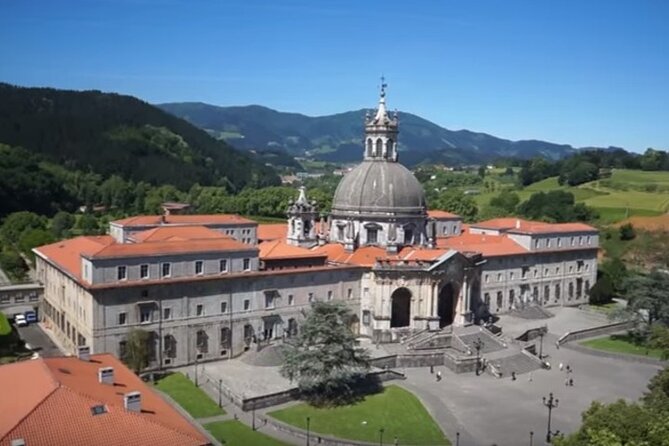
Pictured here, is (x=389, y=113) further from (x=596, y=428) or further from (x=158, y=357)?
(x=596, y=428)

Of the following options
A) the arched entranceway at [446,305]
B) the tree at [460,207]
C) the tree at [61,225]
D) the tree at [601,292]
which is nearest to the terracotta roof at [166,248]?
the arched entranceway at [446,305]

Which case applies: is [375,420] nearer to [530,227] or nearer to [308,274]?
[308,274]

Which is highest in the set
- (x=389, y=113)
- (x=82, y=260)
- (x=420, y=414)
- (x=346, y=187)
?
(x=389, y=113)

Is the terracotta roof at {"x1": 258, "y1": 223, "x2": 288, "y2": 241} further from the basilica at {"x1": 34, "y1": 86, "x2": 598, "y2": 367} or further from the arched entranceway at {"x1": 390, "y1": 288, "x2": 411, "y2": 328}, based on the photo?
the arched entranceway at {"x1": 390, "y1": 288, "x2": 411, "y2": 328}

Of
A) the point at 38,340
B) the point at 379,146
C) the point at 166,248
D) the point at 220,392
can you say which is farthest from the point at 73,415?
the point at 379,146

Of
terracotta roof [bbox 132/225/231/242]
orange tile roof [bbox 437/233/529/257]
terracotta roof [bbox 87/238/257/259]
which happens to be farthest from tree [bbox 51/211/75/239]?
orange tile roof [bbox 437/233/529/257]

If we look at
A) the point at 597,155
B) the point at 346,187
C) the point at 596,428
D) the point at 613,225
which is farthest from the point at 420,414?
the point at 597,155

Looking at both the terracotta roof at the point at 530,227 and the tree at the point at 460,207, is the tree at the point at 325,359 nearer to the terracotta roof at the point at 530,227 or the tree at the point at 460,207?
the terracotta roof at the point at 530,227
